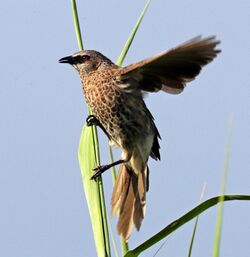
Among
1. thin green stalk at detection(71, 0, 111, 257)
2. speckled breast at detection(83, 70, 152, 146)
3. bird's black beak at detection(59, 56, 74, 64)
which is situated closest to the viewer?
thin green stalk at detection(71, 0, 111, 257)

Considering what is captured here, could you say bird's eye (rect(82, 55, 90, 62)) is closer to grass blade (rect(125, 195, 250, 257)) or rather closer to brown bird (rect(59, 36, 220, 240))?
brown bird (rect(59, 36, 220, 240))

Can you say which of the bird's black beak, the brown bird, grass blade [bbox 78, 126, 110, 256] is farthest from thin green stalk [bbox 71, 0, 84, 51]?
the bird's black beak

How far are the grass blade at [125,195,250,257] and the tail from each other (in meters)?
0.88

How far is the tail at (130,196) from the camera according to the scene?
290 centimetres

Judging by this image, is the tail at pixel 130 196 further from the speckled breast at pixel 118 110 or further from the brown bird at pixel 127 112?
the speckled breast at pixel 118 110

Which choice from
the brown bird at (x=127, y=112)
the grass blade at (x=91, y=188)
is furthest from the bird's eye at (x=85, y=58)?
the grass blade at (x=91, y=188)

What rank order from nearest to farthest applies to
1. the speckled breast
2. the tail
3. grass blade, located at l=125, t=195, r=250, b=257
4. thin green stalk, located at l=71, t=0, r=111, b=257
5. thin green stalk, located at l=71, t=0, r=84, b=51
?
grass blade, located at l=125, t=195, r=250, b=257, thin green stalk, located at l=71, t=0, r=111, b=257, thin green stalk, located at l=71, t=0, r=84, b=51, the tail, the speckled breast

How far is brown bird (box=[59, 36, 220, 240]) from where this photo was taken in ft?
9.63

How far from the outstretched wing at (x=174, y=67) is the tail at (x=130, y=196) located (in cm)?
47

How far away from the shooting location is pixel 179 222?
186 centimetres

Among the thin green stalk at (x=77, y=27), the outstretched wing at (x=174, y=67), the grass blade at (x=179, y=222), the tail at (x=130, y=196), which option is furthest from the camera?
the tail at (x=130, y=196)

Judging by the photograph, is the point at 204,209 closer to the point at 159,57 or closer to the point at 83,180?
the point at 83,180

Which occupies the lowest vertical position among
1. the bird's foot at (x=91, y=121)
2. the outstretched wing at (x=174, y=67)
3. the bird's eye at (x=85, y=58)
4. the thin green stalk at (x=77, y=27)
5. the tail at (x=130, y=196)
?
the tail at (x=130, y=196)

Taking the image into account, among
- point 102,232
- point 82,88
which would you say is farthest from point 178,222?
point 82,88
